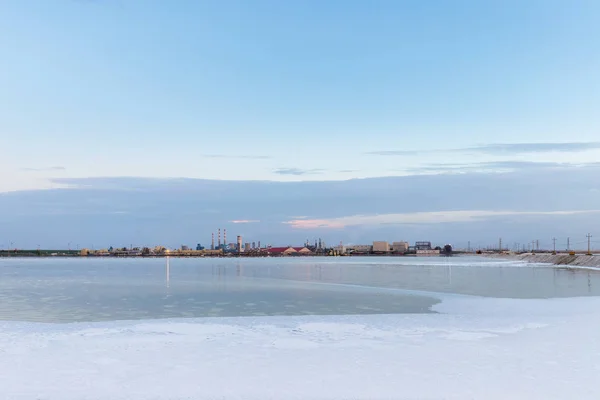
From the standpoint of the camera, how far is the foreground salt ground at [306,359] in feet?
30.1

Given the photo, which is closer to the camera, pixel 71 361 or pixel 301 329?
pixel 71 361

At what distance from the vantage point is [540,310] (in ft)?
69.7

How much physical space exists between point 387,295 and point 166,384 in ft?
67.6

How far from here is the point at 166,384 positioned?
9680mm

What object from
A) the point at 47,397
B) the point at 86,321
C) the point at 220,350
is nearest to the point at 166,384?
the point at 47,397

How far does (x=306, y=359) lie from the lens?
1181 centimetres

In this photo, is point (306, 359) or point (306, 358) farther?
point (306, 358)

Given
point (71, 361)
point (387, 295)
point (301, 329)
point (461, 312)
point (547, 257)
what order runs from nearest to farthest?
point (71, 361)
point (301, 329)
point (461, 312)
point (387, 295)
point (547, 257)

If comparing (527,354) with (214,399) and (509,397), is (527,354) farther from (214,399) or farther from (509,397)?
(214,399)

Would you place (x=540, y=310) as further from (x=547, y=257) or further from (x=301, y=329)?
(x=547, y=257)

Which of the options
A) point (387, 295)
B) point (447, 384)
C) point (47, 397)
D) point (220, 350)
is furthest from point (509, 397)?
point (387, 295)

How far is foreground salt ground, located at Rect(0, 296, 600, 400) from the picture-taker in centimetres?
919

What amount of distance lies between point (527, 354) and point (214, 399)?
760 cm

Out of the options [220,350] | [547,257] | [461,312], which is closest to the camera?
[220,350]
